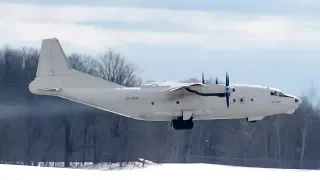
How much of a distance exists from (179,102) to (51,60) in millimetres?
8948

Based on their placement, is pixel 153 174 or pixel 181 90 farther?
pixel 181 90

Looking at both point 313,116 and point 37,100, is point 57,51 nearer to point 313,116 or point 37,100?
point 37,100

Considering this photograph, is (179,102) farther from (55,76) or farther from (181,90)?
(55,76)

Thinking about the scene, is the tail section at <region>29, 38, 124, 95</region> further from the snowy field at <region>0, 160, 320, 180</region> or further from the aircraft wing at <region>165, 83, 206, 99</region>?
the snowy field at <region>0, 160, 320, 180</region>

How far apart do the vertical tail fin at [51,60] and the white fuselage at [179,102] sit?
1.78 meters

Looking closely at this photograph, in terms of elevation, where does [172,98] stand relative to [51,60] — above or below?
below

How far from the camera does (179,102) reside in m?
60.9

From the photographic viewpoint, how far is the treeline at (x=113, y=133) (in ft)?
236

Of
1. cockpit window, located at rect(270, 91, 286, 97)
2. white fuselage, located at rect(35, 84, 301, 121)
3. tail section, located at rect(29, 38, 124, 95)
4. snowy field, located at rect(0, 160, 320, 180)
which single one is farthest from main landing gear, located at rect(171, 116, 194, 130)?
snowy field, located at rect(0, 160, 320, 180)

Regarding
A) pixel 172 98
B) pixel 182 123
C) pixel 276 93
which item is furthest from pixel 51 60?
pixel 276 93

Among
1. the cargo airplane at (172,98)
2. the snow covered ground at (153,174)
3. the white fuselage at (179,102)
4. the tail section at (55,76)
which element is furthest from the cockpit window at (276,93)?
the snow covered ground at (153,174)

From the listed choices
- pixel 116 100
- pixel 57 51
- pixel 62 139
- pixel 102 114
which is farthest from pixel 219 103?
pixel 62 139

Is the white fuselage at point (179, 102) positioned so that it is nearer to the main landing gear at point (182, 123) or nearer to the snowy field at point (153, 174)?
the main landing gear at point (182, 123)

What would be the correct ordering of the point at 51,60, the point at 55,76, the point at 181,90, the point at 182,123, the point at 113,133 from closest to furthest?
1. the point at 181,90
2. the point at 182,123
3. the point at 55,76
4. the point at 51,60
5. the point at 113,133
